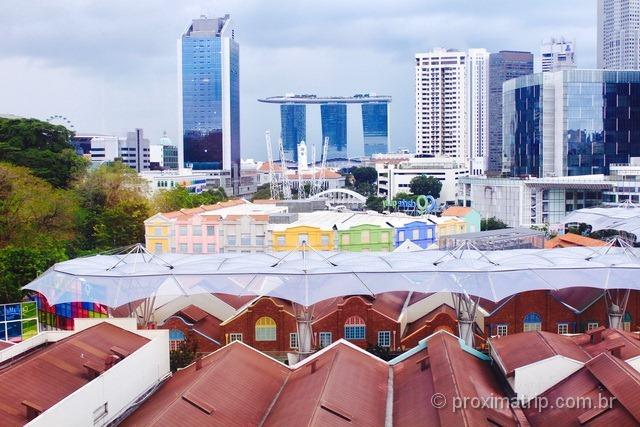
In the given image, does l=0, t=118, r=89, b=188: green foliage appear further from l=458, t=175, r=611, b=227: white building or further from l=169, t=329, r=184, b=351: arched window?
l=458, t=175, r=611, b=227: white building

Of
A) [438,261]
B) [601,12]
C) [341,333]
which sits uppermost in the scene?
[601,12]

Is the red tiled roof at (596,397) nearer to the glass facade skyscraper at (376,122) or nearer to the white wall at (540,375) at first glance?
the white wall at (540,375)

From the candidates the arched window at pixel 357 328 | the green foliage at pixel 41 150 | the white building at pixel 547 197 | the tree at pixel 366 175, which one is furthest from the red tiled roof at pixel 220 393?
the tree at pixel 366 175

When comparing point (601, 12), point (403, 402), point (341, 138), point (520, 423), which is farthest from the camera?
point (341, 138)

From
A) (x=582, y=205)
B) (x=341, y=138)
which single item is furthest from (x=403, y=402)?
(x=341, y=138)

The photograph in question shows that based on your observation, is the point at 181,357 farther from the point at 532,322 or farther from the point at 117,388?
the point at 532,322

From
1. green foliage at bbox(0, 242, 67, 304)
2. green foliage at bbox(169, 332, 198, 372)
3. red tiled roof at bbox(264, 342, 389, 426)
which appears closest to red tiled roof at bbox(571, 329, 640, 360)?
red tiled roof at bbox(264, 342, 389, 426)

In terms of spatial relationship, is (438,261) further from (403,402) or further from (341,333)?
(403,402)

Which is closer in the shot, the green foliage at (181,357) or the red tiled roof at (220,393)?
the red tiled roof at (220,393)
